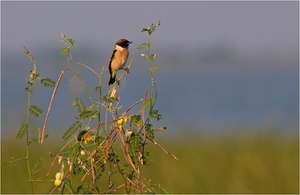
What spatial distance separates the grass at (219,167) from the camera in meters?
7.31

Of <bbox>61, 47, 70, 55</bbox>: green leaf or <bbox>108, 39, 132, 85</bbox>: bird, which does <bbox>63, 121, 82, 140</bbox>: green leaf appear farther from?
<bbox>108, 39, 132, 85</bbox>: bird

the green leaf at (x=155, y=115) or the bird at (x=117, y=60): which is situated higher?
the green leaf at (x=155, y=115)

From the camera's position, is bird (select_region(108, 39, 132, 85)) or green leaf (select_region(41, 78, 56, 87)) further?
bird (select_region(108, 39, 132, 85))

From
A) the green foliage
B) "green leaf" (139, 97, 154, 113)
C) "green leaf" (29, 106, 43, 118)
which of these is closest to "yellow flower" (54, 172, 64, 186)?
the green foliage

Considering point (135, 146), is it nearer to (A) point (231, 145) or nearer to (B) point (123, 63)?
(B) point (123, 63)

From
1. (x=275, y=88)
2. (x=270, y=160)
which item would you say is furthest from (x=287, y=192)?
(x=275, y=88)

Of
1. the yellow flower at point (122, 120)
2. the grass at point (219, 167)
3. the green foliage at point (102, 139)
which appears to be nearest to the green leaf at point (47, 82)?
the green foliage at point (102, 139)

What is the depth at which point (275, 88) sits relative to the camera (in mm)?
37031

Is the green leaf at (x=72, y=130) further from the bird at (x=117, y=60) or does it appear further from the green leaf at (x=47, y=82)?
the bird at (x=117, y=60)

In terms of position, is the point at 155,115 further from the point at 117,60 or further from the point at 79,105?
the point at 117,60

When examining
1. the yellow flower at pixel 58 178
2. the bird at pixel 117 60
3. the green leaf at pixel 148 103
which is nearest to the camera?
the yellow flower at pixel 58 178

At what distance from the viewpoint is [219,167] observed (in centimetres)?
786

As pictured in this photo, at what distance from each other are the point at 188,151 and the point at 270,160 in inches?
38.8

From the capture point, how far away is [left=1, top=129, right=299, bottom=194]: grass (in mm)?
7309
